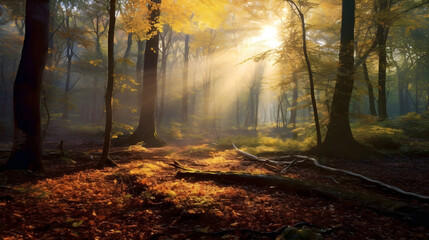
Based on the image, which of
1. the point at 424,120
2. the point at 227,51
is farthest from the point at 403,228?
the point at 227,51

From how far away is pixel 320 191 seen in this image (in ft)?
14.5

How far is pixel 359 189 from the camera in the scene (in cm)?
498

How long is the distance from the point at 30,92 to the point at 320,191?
7428 mm

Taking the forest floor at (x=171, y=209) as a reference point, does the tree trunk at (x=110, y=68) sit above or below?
above

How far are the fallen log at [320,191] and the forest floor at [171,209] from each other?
0.39ft

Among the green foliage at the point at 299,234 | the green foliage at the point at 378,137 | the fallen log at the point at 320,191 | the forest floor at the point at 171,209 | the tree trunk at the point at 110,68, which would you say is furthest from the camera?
the green foliage at the point at 378,137

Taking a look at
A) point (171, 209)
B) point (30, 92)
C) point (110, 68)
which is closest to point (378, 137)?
point (171, 209)

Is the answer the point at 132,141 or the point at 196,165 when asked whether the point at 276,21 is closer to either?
the point at 196,165

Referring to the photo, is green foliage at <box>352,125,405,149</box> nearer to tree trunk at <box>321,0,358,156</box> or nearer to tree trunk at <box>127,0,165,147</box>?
tree trunk at <box>321,0,358,156</box>

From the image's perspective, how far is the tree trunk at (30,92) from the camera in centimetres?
542

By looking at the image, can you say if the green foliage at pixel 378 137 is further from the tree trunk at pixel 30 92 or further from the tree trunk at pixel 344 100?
the tree trunk at pixel 30 92

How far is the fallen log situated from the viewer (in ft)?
10.8

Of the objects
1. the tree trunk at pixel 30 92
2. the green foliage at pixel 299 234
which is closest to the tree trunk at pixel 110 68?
the tree trunk at pixel 30 92

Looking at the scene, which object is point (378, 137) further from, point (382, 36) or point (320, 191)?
point (320, 191)
